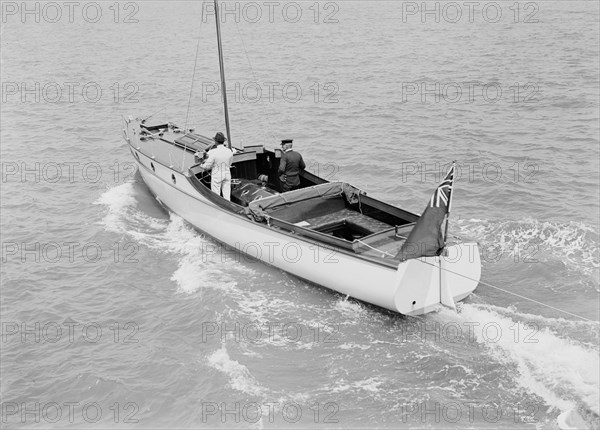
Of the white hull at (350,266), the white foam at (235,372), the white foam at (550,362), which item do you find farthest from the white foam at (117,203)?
the white foam at (550,362)

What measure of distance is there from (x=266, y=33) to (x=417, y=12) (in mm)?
12052

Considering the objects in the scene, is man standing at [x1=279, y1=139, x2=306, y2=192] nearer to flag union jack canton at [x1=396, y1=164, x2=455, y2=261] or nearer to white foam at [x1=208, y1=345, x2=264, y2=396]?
flag union jack canton at [x1=396, y1=164, x2=455, y2=261]

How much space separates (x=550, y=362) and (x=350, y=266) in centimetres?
388

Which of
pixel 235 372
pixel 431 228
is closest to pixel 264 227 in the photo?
pixel 235 372

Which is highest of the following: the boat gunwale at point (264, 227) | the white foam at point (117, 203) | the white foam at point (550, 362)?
the boat gunwale at point (264, 227)

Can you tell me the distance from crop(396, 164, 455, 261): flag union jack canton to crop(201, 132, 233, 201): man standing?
533cm

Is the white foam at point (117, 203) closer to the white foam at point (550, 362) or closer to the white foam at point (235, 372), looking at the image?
the white foam at point (235, 372)

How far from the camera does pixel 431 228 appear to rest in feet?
41.1

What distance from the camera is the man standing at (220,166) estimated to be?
1633cm

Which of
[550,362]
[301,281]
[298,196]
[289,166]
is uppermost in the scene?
[289,166]

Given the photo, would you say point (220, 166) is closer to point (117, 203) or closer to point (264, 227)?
point (264, 227)

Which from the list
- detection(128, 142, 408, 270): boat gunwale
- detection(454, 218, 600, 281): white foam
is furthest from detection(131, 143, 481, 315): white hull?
detection(454, 218, 600, 281): white foam

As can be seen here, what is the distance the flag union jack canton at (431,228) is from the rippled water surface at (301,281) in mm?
1638

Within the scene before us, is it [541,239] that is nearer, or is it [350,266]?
[350,266]
